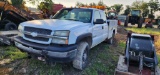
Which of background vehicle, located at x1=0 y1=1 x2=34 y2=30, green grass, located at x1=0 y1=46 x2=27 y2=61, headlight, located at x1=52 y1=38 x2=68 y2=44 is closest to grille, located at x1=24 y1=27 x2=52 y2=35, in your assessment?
headlight, located at x1=52 y1=38 x2=68 y2=44

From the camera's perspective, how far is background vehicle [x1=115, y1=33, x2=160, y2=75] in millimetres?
4602

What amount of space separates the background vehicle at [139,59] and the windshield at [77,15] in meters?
1.56

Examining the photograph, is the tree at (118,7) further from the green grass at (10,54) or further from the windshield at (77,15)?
the green grass at (10,54)

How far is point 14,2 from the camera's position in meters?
15.2

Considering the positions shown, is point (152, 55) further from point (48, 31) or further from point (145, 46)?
point (48, 31)

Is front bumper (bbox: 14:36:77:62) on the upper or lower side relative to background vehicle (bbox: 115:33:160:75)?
upper

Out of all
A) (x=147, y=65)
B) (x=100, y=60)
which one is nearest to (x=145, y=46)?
(x=147, y=65)

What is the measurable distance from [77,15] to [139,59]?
233 cm

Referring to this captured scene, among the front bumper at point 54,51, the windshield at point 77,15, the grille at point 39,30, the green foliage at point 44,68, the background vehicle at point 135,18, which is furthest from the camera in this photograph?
the background vehicle at point 135,18

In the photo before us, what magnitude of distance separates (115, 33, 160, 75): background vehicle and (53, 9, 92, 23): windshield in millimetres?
1557

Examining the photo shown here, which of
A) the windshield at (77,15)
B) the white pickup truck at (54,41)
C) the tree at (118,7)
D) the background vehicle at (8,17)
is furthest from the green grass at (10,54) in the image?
the tree at (118,7)

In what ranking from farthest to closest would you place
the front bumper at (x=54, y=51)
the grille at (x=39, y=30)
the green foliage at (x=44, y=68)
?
the green foliage at (x=44, y=68)
the grille at (x=39, y=30)
the front bumper at (x=54, y=51)

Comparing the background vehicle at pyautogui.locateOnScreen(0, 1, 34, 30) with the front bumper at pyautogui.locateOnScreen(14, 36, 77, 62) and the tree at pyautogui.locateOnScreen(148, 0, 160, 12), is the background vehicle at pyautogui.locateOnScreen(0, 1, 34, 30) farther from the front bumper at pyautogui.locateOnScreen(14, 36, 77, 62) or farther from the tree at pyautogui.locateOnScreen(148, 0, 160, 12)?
the tree at pyautogui.locateOnScreen(148, 0, 160, 12)

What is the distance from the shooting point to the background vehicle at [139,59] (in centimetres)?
460
